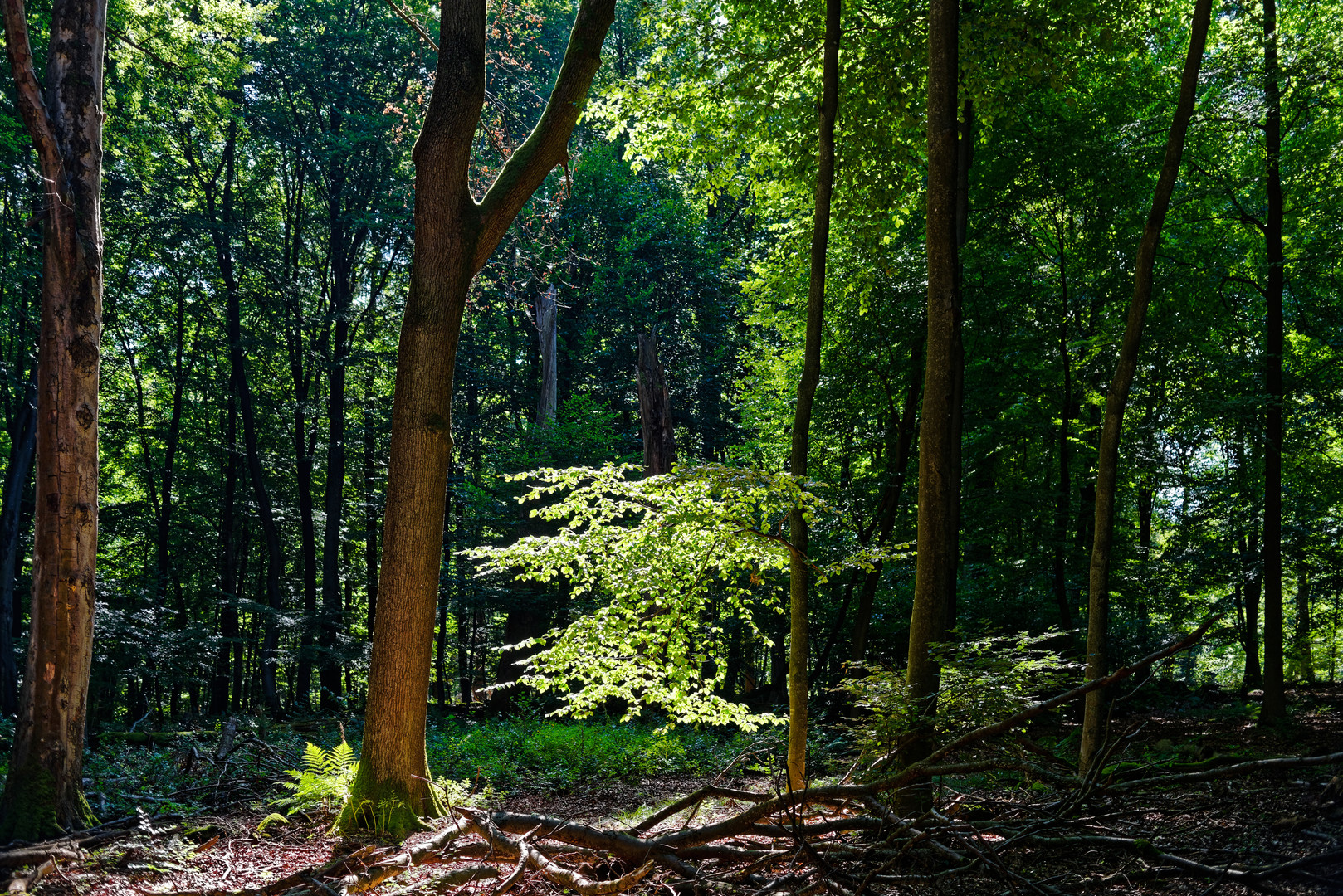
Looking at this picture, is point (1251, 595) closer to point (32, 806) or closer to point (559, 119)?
point (559, 119)

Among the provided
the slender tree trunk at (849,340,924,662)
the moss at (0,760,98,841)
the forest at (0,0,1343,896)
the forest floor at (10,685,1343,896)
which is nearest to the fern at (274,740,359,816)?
the forest at (0,0,1343,896)

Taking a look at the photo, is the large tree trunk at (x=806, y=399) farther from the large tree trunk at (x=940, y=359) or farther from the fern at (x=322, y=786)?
the fern at (x=322, y=786)

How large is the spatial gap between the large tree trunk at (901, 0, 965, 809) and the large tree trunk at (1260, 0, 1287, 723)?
244 inches

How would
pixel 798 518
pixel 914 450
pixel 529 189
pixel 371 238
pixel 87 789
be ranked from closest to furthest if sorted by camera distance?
pixel 798 518 < pixel 529 189 < pixel 87 789 < pixel 914 450 < pixel 371 238

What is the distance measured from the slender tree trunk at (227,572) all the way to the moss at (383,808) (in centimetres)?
1417

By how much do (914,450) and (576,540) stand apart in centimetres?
870

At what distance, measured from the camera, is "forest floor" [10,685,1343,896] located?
2.86 m

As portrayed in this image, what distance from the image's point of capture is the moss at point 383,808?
5203mm

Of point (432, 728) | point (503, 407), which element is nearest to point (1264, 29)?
point (432, 728)

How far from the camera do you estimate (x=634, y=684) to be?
6051 millimetres

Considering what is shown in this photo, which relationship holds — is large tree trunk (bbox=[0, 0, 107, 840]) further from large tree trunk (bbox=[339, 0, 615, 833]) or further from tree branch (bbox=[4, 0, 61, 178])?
large tree trunk (bbox=[339, 0, 615, 833])

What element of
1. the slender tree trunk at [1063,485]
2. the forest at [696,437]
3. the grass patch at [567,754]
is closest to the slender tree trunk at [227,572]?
the forest at [696,437]

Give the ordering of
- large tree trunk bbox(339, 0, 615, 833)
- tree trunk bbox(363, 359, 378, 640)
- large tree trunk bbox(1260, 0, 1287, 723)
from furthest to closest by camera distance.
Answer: tree trunk bbox(363, 359, 378, 640) → large tree trunk bbox(1260, 0, 1287, 723) → large tree trunk bbox(339, 0, 615, 833)

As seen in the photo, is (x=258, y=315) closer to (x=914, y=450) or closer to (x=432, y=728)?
(x=432, y=728)
